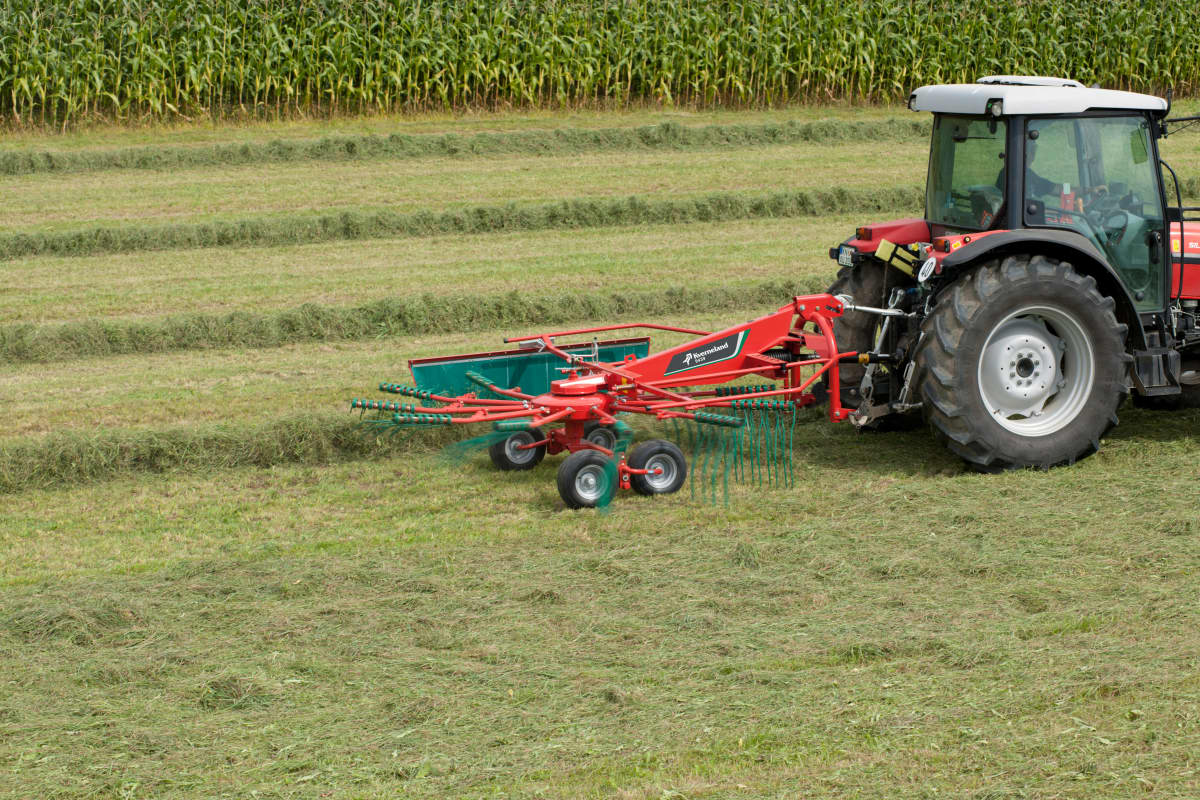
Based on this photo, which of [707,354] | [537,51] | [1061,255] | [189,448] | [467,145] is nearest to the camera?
[1061,255]

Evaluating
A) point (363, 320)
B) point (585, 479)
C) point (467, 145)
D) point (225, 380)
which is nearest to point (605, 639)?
point (585, 479)

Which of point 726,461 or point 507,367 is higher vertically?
point 507,367

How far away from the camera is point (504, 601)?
559 cm

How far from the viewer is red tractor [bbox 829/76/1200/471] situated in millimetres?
6969

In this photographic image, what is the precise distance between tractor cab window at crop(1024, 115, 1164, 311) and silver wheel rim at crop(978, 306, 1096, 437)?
515 mm

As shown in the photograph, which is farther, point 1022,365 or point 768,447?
point 768,447

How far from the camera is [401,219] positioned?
528 inches

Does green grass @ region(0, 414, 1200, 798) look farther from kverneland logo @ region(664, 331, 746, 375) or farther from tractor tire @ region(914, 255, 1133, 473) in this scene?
kverneland logo @ region(664, 331, 746, 375)

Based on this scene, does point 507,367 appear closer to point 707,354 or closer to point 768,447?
point 707,354

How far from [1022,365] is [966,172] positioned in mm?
1065

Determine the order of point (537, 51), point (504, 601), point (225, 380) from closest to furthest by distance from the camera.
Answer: point (504, 601) → point (225, 380) → point (537, 51)

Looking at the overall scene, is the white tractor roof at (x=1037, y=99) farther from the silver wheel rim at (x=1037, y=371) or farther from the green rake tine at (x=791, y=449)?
the green rake tine at (x=791, y=449)

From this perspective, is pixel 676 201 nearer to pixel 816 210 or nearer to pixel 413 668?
pixel 816 210

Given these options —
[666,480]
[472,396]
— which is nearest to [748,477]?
[666,480]
